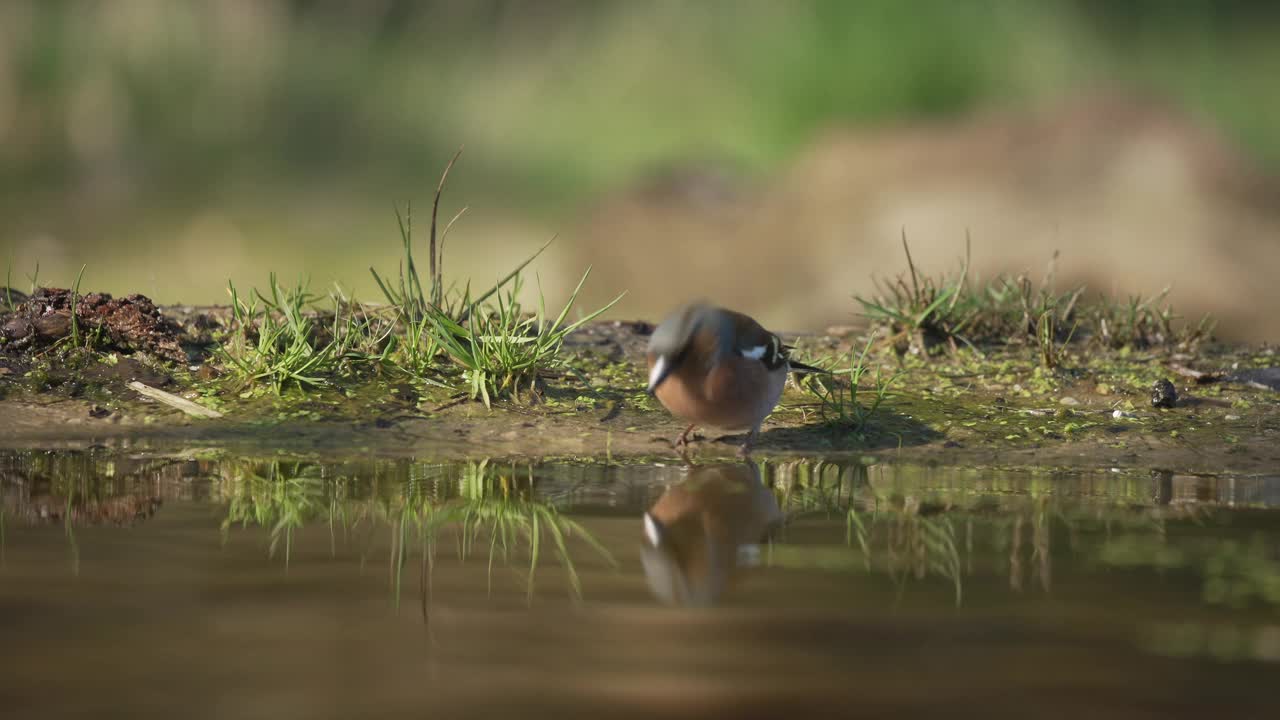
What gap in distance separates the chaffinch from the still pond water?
0.83 ft

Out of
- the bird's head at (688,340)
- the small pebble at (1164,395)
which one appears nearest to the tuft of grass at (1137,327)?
the small pebble at (1164,395)

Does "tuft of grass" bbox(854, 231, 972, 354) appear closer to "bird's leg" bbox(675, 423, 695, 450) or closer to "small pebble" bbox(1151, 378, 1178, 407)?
"small pebble" bbox(1151, 378, 1178, 407)

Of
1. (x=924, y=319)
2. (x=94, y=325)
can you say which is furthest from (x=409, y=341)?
(x=924, y=319)

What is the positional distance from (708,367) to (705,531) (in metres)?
1.17

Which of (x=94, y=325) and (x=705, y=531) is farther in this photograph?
(x=94, y=325)

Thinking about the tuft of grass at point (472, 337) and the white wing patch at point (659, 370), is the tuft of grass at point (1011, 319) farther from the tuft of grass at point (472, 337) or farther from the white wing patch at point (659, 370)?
the white wing patch at point (659, 370)

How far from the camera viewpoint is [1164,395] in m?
6.23

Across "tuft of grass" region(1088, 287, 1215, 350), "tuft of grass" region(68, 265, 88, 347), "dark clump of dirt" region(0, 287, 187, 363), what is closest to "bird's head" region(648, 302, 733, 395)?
"dark clump of dirt" region(0, 287, 187, 363)

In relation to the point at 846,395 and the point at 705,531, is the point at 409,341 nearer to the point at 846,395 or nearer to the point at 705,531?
the point at 846,395

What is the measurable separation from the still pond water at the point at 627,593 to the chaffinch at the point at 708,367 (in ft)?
0.83

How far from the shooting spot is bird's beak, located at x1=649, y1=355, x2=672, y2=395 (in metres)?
4.81

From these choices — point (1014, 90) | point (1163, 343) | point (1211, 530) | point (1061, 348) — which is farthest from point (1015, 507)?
point (1014, 90)

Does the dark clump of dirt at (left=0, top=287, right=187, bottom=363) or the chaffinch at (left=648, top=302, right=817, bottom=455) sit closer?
the chaffinch at (left=648, top=302, right=817, bottom=455)

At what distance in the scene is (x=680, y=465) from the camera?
202 inches
